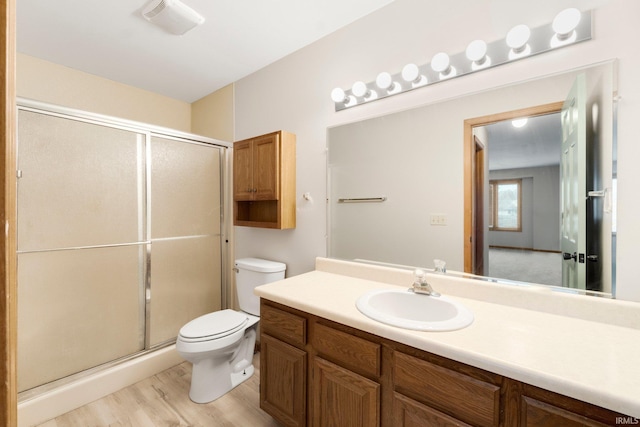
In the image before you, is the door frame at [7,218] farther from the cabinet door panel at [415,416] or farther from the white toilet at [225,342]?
the white toilet at [225,342]

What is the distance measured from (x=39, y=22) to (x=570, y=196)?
3049 millimetres

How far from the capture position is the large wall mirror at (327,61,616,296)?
3.55 ft

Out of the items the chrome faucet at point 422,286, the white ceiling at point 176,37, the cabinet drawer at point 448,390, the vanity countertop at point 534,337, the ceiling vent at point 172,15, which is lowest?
the cabinet drawer at point 448,390

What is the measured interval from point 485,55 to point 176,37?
1905mm

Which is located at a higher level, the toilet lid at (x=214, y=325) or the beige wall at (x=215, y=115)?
the beige wall at (x=215, y=115)

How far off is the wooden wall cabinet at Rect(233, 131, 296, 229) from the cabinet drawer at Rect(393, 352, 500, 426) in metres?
1.26

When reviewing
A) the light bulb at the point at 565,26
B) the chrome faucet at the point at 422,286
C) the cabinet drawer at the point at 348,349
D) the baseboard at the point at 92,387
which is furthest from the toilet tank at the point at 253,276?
the light bulb at the point at 565,26

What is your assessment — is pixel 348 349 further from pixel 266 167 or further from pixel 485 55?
pixel 485 55

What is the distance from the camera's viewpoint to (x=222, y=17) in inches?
65.5

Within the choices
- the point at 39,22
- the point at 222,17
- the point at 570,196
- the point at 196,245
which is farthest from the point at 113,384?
the point at 570,196

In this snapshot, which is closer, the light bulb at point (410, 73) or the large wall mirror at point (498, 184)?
the large wall mirror at point (498, 184)

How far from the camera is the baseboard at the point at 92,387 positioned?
155cm

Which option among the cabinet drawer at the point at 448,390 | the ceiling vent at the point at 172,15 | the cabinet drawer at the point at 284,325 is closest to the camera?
the cabinet drawer at the point at 448,390

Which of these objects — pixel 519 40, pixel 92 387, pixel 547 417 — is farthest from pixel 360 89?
pixel 92 387
